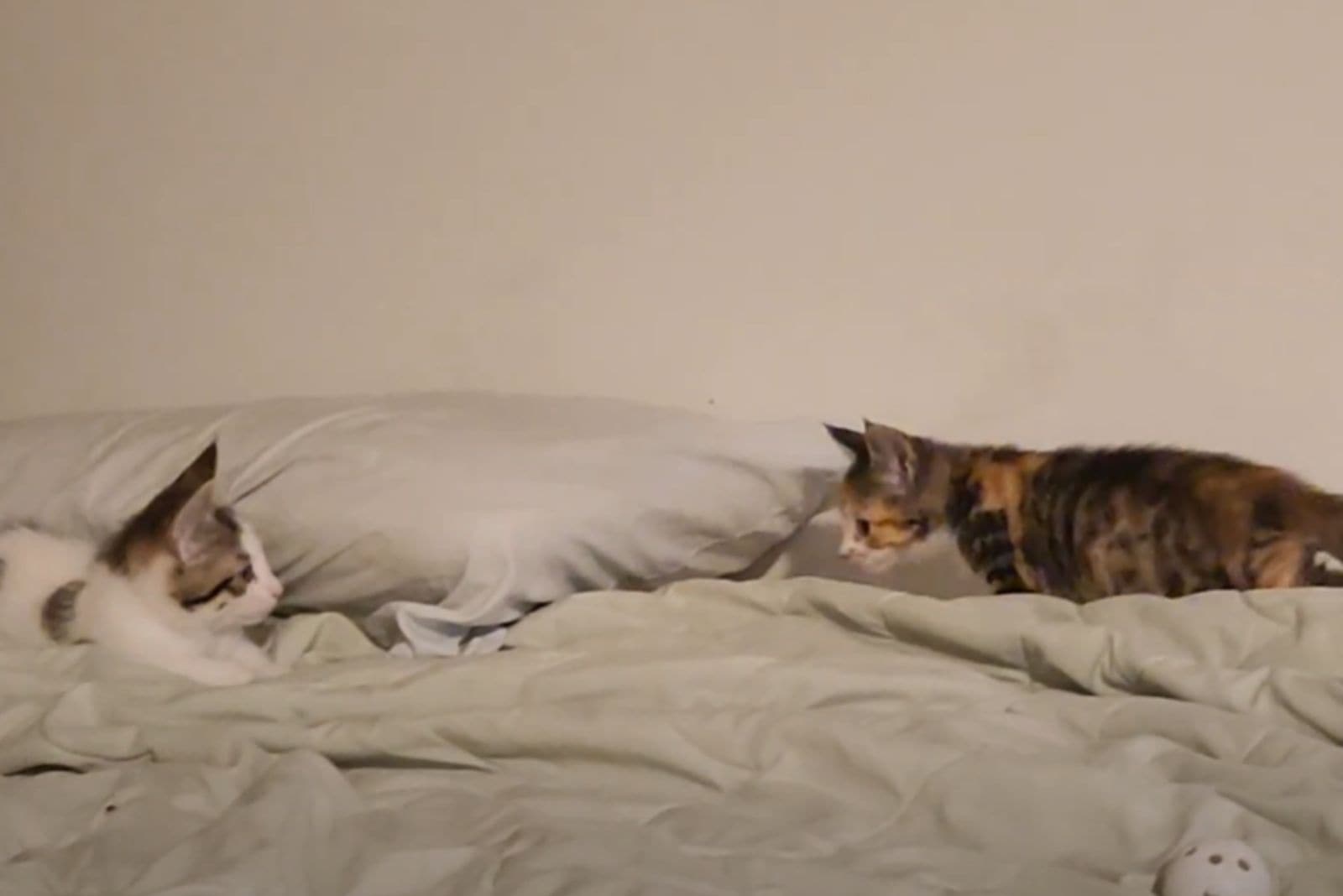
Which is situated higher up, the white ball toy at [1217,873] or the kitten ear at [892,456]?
the kitten ear at [892,456]

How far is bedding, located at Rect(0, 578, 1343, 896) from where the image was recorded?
864 millimetres

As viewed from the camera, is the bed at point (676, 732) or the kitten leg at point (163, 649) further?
the kitten leg at point (163, 649)

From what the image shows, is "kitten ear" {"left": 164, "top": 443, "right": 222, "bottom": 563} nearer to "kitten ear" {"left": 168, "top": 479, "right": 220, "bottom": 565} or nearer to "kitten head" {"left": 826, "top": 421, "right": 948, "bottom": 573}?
"kitten ear" {"left": 168, "top": 479, "right": 220, "bottom": 565}

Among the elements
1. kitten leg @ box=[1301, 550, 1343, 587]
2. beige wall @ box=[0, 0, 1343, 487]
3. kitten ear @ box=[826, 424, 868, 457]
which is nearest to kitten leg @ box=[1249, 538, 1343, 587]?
kitten leg @ box=[1301, 550, 1343, 587]

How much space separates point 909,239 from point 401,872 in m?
1.02

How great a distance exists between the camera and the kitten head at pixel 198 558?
1432 millimetres

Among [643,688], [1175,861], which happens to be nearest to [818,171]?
[643,688]

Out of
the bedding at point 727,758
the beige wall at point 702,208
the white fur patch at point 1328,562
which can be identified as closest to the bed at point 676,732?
the bedding at point 727,758

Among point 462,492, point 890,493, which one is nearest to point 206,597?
point 462,492

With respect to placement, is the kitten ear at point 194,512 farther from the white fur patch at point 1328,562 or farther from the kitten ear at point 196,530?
the white fur patch at point 1328,562

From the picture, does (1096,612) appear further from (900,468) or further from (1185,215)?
(1185,215)

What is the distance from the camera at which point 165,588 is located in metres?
1.43

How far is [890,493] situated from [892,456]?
42 mm

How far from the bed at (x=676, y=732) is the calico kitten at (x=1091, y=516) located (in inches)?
3.4
